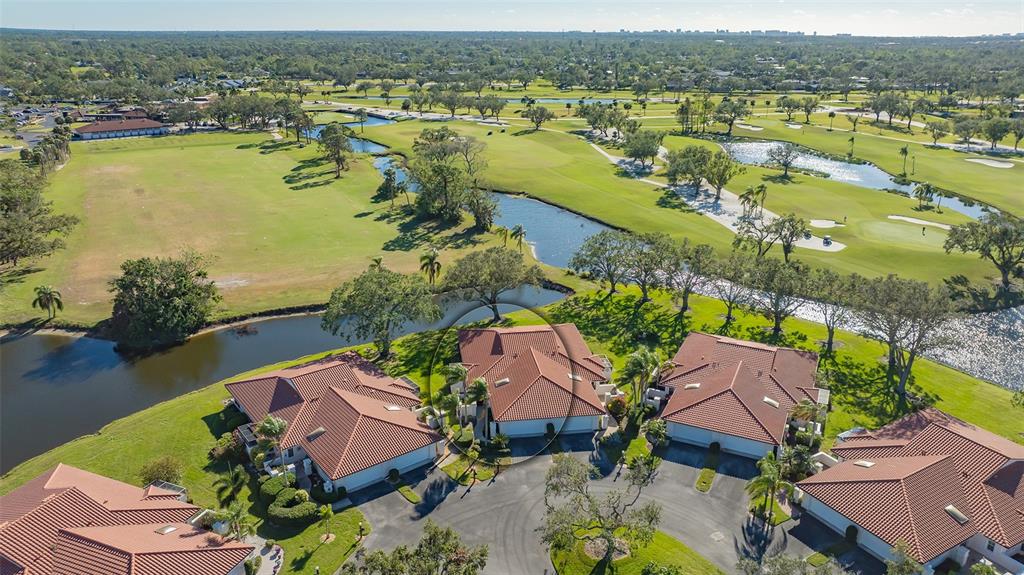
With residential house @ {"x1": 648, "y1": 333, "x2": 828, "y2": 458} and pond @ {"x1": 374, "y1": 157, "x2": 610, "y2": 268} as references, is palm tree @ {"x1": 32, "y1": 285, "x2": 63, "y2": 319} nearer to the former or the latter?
pond @ {"x1": 374, "y1": 157, "x2": 610, "y2": 268}

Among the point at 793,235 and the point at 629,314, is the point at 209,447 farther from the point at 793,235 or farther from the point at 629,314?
the point at 793,235

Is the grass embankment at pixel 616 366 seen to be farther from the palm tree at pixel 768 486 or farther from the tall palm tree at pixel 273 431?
the palm tree at pixel 768 486

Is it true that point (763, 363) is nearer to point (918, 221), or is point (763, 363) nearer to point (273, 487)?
point (273, 487)

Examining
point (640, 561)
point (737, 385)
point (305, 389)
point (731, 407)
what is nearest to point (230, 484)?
point (305, 389)

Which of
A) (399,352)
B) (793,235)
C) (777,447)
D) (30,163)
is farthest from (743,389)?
(30,163)

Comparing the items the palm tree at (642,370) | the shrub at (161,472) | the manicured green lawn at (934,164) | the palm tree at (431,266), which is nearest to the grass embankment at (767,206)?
the manicured green lawn at (934,164)

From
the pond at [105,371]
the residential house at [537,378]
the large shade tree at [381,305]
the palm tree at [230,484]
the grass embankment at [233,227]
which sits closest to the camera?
the palm tree at [230,484]

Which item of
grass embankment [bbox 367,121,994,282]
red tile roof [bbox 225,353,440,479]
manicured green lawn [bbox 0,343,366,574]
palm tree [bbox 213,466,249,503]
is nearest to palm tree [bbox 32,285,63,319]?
manicured green lawn [bbox 0,343,366,574]
